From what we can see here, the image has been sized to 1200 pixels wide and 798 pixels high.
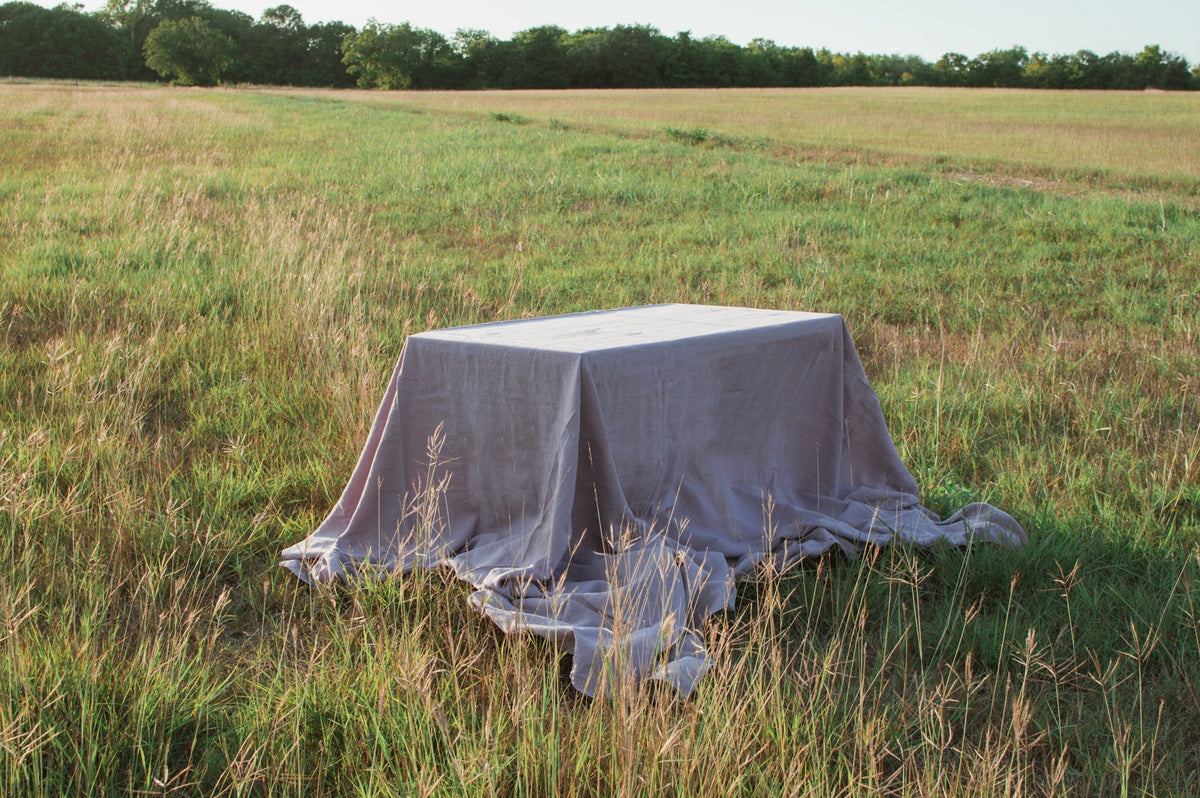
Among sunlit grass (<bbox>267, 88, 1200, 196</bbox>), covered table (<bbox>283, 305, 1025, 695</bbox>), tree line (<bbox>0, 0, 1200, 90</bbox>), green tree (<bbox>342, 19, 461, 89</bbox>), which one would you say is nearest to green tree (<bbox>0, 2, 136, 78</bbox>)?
tree line (<bbox>0, 0, 1200, 90</bbox>)

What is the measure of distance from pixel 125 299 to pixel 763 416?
4.14 m

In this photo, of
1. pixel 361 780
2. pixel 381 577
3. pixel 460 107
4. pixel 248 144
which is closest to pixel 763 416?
pixel 381 577

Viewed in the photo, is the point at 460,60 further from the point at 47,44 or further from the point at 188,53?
the point at 47,44

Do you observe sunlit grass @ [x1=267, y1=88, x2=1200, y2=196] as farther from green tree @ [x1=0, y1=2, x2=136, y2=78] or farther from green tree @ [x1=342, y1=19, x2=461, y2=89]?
green tree @ [x1=0, y1=2, x2=136, y2=78]

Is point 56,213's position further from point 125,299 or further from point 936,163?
point 936,163

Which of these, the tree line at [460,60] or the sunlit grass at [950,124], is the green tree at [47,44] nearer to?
the tree line at [460,60]

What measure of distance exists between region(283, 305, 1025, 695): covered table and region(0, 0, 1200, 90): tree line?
6941 centimetres

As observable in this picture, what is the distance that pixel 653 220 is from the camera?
948cm

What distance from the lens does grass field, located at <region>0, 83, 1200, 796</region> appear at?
1771 millimetres

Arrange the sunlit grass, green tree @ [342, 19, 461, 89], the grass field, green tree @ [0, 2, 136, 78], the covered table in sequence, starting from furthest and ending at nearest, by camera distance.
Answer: green tree @ [342, 19, 461, 89], green tree @ [0, 2, 136, 78], the sunlit grass, the covered table, the grass field

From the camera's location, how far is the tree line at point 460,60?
217 feet

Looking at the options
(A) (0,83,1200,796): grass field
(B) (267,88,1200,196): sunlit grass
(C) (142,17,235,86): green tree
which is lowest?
(A) (0,83,1200,796): grass field

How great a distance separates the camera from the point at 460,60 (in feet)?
233

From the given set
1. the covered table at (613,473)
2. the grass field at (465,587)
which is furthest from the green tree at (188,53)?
the covered table at (613,473)
